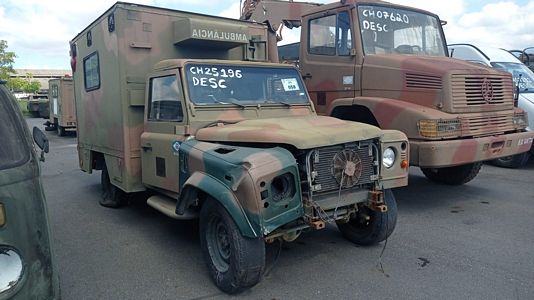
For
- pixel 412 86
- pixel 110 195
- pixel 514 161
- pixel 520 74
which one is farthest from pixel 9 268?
pixel 520 74

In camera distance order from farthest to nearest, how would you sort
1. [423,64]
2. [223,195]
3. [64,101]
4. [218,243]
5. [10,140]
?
1. [64,101]
2. [423,64]
3. [218,243]
4. [223,195]
5. [10,140]

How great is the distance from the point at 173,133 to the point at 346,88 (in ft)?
9.86

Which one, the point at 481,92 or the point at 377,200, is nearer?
the point at 377,200

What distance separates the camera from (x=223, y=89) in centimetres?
481

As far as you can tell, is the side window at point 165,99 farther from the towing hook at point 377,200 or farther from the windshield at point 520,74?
the windshield at point 520,74

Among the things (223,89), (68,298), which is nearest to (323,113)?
(223,89)

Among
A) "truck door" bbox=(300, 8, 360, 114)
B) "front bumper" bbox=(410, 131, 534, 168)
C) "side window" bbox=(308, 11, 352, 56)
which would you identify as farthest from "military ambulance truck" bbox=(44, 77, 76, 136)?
"front bumper" bbox=(410, 131, 534, 168)

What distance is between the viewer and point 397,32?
21.5 ft

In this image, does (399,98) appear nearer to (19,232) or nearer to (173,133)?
(173,133)

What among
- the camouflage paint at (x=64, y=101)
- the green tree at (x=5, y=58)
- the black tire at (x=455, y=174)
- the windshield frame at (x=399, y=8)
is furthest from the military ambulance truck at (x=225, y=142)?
the green tree at (x=5, y=58)

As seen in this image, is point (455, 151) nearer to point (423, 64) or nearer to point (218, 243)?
point (423, 64)

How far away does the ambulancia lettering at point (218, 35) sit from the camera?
539 centimetres

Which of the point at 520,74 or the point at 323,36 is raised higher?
the point at 323,36

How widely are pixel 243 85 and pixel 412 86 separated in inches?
91.8
